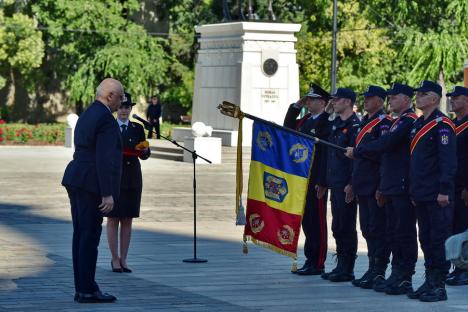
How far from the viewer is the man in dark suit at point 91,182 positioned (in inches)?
421

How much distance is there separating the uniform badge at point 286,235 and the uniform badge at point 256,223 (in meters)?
0.26

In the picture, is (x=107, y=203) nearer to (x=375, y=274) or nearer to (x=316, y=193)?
(x=375, y=274)

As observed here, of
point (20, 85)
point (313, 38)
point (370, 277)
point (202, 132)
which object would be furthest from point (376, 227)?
point (20, 85)

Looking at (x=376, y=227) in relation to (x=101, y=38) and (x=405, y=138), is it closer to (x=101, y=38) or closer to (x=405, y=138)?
(x=405, y=138)

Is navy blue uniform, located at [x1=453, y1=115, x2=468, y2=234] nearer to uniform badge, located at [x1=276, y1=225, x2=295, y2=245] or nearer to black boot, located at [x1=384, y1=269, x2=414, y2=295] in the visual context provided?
black boot, located at [x1=384, y1=269, x2=414, y2=295]

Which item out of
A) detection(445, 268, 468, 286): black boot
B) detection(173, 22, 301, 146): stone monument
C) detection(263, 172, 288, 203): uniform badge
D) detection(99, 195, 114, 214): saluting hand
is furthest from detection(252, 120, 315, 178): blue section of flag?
detection(173, 22, 301, 146): stone monument

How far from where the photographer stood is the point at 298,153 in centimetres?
1244

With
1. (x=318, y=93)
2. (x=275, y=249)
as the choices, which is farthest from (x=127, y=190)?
(x=318, y=93)

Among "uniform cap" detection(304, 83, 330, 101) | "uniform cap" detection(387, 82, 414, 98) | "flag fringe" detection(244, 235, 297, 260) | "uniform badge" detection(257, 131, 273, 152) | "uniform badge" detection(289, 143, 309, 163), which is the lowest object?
"flag fringe" detection(244, 235, 297, 260)

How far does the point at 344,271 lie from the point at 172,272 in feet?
5.89

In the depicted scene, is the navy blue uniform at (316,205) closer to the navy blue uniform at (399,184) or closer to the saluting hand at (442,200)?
the navy blue uniform at (399,184)

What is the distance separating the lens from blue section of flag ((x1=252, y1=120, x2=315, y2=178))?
12398mm

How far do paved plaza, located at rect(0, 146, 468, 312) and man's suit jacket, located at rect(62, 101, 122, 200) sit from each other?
1031 millimetres

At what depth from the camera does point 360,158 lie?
1198 cm
